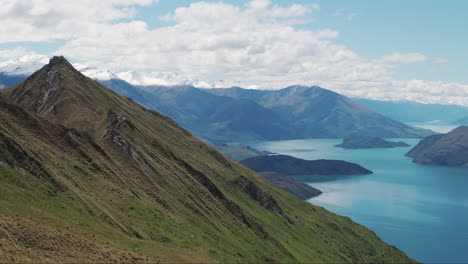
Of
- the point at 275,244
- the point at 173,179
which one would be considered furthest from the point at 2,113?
the point at 275,244

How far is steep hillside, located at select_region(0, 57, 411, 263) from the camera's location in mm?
51625

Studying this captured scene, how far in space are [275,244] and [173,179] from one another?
32.6 m

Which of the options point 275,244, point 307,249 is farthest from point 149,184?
point 307,249

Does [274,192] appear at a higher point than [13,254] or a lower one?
lower

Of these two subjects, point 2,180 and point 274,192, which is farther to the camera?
point 274,192

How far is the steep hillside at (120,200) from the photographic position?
51.6 meters

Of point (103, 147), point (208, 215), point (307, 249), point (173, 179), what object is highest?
point (103, 147)

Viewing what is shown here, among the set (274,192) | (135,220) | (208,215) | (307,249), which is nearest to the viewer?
(135,220)

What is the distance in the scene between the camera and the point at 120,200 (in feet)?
256

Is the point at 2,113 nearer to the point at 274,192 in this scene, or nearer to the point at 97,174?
the point at 97,174

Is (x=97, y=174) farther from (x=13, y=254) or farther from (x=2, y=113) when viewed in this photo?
(x=13, y=254)

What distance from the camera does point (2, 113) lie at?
254 feet

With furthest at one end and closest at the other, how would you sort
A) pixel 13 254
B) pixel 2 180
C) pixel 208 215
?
1. pixel 208 215
2. pixel 2 180
3. pixel 13 254

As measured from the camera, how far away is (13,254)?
3762 centimetres
